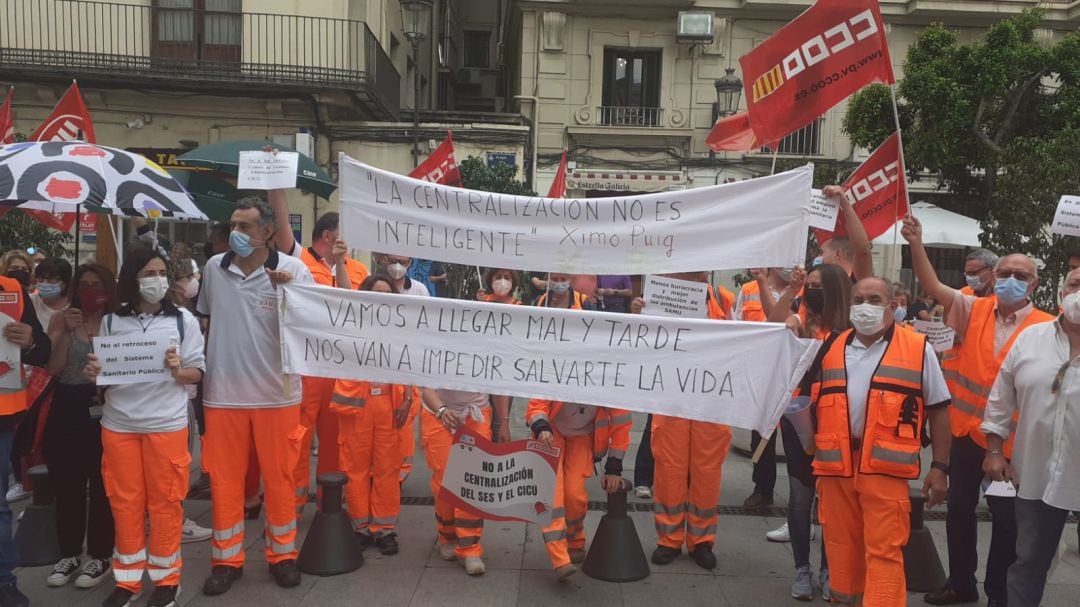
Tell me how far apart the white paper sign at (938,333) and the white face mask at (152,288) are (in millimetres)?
4850

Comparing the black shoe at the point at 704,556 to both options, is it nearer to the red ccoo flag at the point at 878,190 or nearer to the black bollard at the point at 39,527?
the red ccoo flag at the point at 878,190

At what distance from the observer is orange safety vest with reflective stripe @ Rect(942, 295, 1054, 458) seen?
13.6 feet

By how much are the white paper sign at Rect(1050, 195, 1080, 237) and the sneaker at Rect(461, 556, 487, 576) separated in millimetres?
4444

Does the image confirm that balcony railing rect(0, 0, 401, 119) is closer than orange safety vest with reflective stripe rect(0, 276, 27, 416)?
No

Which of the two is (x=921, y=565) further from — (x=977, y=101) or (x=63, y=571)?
(x=977, y=101)

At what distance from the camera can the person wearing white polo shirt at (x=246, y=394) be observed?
168 inches

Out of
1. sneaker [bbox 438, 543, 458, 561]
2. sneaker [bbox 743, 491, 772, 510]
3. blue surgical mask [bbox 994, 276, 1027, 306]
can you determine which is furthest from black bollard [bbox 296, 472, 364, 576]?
blue surgical mask [bbox 994, 276, 1027, 306]

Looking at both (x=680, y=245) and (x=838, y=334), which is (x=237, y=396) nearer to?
(x=680, y=245)

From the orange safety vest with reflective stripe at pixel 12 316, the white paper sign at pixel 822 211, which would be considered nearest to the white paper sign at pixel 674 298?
the white paper sign at pixel 822 211

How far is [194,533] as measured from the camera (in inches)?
203

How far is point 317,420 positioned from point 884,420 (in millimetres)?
3703

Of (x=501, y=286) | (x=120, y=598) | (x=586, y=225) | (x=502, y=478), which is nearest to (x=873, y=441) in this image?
(x=586, y=225)

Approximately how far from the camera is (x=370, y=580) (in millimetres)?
4539

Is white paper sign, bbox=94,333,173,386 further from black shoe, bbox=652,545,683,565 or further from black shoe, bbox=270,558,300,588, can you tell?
A: black shoe, bbox=652,545,683,565
